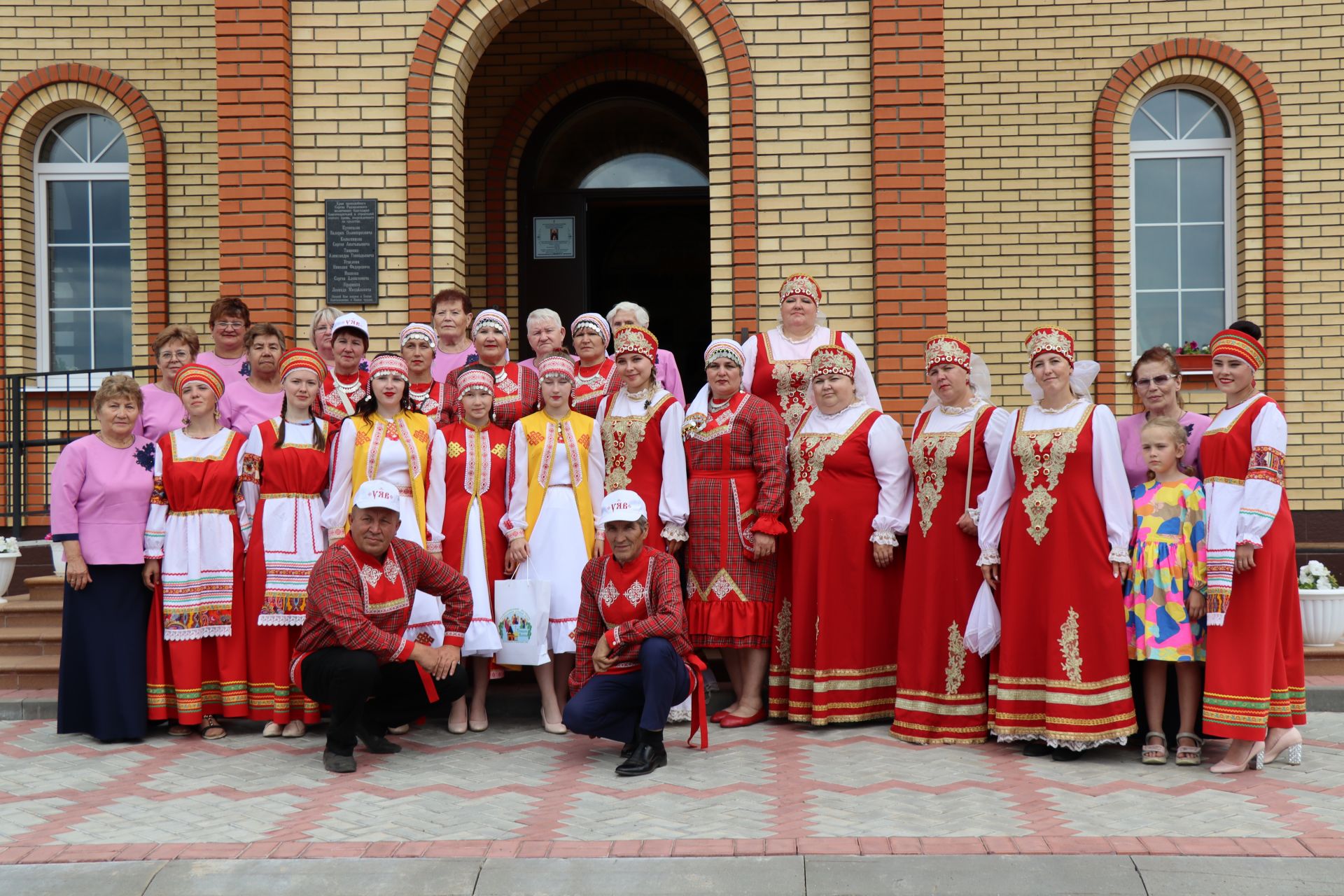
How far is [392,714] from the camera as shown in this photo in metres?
→ 5.93

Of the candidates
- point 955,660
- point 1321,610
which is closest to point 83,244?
point 955,660

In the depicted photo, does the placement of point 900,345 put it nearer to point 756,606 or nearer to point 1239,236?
point 756,606

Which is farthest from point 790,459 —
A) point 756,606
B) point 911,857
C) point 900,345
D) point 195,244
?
point 195,244

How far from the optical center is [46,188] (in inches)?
392

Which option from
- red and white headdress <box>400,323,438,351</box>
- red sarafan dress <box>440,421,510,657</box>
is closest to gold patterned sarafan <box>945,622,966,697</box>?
red sarafan dress <box>440,421,510,657</box>

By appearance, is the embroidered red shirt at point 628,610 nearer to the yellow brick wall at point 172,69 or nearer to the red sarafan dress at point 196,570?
the red sarafan dress at point 196,570

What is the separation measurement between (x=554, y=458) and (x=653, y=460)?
Answer: 507 millimetres

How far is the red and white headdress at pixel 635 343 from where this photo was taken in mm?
6363

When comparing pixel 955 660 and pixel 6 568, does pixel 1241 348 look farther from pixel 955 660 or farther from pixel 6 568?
pixel 6 568

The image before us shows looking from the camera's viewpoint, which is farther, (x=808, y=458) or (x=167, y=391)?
(x=167, y=391)

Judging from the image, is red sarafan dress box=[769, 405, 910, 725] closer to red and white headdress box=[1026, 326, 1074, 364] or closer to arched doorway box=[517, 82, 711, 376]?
red and white headdress box=[1026, 326, 1074, 364]

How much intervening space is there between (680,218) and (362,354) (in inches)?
182

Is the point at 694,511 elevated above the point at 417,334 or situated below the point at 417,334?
below

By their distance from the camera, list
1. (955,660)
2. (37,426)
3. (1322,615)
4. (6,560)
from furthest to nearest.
Answer: (37,426) → (6,560) → (1322,615) → (955,660)
